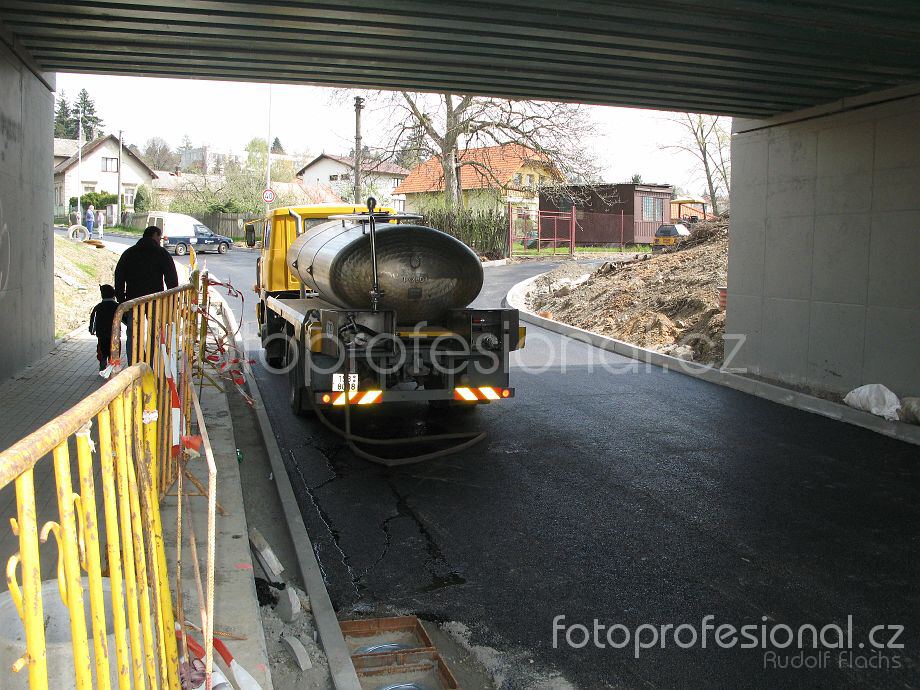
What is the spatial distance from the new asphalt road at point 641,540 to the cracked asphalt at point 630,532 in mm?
20

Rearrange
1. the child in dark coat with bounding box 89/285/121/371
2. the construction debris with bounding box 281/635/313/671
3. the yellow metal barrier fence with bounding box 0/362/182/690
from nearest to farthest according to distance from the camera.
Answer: the yellow metal barrier fence with bounding box 0/362/182/690
the construction debris with bounding box 281/635/313/671
the child in dark coat with bounding box 89/285/121/371

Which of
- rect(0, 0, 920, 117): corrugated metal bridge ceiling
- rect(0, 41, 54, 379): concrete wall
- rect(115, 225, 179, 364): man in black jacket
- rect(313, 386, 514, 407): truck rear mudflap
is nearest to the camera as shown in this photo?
rect(0, 0, 920, 117): corrugated metal bridge ceiling

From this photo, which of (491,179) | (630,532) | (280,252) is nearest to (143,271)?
(280,252)

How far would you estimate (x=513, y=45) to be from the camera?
9.74 metres

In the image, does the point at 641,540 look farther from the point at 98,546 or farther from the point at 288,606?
the point at 98,546

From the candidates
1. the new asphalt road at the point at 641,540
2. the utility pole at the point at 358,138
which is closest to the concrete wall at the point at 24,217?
the new asphalt road at the point at 641,540

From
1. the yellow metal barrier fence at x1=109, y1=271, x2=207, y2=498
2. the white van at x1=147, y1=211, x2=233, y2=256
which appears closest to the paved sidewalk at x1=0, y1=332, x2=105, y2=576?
the yellow metal barrier fence at x1=109, y1=271, x2=207, y2=498

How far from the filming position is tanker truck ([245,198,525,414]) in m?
9.45

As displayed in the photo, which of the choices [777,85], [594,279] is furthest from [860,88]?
[594,279]

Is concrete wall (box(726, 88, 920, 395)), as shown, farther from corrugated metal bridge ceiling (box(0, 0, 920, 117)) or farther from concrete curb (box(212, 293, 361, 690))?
concrete curb (box(212, 293, 361, 690))

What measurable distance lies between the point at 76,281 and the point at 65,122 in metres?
119

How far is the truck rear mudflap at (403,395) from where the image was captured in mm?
9414

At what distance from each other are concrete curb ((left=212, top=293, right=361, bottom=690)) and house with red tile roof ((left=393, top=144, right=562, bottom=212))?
3151 centimetres

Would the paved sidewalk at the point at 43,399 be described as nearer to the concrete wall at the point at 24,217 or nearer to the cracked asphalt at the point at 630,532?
the concrete wall at the point at 24,217
